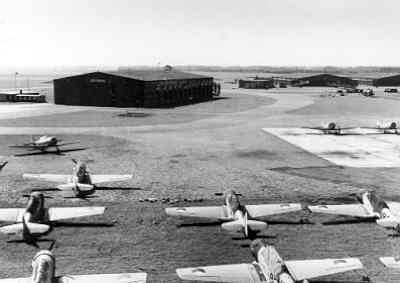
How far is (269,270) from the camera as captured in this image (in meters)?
15.4

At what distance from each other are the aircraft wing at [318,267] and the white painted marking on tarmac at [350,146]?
2205cm

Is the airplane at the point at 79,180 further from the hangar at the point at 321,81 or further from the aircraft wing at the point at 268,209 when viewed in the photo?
the hangar at the point at 321,81

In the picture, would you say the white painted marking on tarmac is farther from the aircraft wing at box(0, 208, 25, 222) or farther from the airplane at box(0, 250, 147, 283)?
the aircraft wing at box(0, 208, 25, 222)

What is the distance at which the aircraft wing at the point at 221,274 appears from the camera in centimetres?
1492

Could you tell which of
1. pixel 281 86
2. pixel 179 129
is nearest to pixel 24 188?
pixel 179 129

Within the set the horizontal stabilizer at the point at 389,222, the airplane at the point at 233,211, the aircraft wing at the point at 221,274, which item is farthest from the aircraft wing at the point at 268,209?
the aircraft wing at the point at 221,274

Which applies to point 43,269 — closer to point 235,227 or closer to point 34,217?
point 34,217

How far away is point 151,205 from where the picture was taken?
25.6 m

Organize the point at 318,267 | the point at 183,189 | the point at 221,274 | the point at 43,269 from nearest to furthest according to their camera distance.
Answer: the point at 43,269 → the point at 221,274 → the point at 318,267 → the point at 183,189

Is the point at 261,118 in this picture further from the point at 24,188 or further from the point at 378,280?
the point at 378,280

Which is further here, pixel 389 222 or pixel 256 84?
pixel 256 84

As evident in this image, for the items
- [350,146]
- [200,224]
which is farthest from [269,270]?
[350,146]

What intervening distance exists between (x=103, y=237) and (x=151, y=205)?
17.4 feet

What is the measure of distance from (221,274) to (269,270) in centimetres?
182
